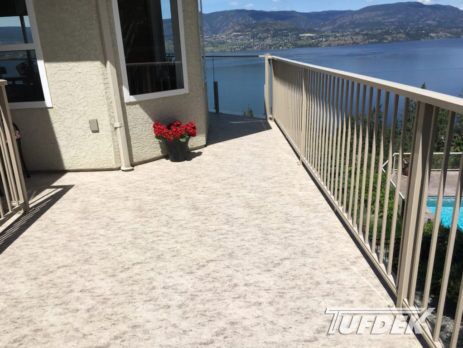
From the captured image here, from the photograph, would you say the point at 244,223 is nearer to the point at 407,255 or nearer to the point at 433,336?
the point at 407,255

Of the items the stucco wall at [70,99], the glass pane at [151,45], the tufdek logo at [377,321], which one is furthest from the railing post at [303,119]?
the tufdek logo at [377,321]

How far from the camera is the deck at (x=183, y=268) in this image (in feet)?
6.41

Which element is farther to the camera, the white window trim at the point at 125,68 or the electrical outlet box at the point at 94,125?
the electrical outlet box at the point at 94,125

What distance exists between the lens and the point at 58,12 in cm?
421

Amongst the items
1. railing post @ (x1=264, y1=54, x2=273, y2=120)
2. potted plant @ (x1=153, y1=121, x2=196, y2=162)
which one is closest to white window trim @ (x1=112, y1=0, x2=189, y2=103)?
potted plant @ (x1=153, y1=121, x2=196, y2=162)

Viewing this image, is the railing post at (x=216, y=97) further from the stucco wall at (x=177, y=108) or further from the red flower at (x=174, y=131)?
the red flower at (x=174, y=131)

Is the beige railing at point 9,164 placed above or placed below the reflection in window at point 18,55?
below

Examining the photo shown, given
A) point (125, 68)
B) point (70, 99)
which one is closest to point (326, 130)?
point (125, 68)

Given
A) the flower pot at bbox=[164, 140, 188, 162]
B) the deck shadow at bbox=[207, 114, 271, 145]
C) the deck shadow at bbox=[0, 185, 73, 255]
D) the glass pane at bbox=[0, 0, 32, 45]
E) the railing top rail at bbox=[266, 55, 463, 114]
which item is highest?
the glass pane at bbox=[0, 0, 32, 45]

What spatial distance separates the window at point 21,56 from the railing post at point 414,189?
4159mm

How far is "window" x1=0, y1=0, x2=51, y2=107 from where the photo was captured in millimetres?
4266

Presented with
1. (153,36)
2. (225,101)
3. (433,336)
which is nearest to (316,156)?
(433,336)

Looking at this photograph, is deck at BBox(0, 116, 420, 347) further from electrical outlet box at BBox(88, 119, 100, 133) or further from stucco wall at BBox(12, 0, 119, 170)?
electrical outlet box at BBox(88, 119, 100, 133)

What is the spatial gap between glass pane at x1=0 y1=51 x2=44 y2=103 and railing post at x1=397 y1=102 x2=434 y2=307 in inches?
167
